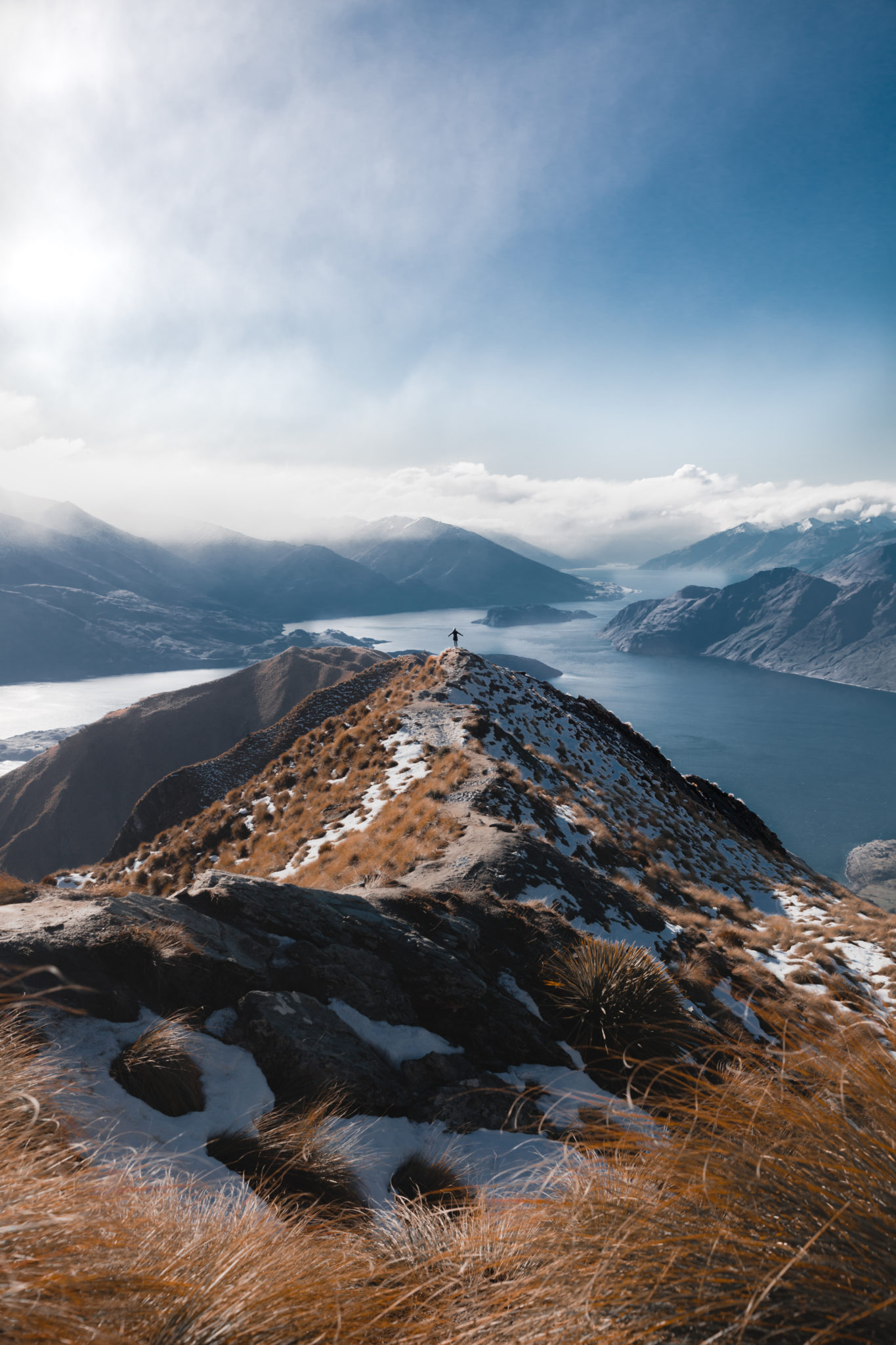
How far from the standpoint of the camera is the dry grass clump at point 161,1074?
3422mm

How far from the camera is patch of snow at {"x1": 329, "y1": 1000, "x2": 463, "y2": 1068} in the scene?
190 inches

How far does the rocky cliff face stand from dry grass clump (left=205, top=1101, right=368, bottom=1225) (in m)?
0.32

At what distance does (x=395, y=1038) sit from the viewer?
16.3 feet

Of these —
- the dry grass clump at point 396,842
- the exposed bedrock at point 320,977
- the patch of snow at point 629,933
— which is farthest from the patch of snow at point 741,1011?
the dry grass clump at point 396,842

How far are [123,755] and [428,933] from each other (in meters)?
91.2

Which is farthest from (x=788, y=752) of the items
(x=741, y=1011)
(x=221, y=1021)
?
(x=221, y=1021)

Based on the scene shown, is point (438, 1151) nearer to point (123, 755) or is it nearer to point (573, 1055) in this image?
point (573, 1055)

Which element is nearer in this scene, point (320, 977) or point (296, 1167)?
point (296, 1167)

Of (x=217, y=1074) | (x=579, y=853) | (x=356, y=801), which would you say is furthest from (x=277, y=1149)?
(x=356, y=801)

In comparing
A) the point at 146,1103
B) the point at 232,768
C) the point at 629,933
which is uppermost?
the point at 146,1103

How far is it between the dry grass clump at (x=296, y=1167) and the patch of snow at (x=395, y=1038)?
4.73ft

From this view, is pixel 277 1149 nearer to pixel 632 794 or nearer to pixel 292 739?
pixel 632 794

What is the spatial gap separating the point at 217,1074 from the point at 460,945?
3044 mm

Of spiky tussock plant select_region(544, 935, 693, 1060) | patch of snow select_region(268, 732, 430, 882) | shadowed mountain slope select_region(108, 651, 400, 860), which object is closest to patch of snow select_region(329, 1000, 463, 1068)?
spiky tussock plant select_region(544, 935, 693, 1060)
